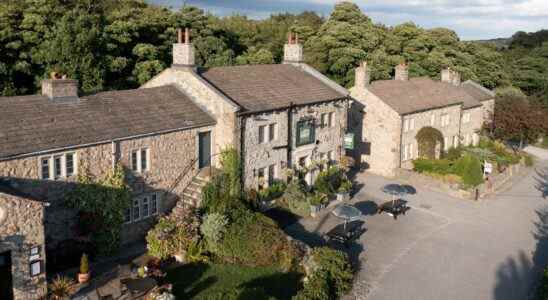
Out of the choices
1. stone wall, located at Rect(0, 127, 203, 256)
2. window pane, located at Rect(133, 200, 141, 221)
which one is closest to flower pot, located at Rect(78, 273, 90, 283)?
stone wall, located at Rect(0, 127, 203, 256)

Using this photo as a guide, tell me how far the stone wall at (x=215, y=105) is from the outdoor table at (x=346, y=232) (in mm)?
6814

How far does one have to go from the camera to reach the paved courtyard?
22094mm

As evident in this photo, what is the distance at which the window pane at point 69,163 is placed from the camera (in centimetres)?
2078

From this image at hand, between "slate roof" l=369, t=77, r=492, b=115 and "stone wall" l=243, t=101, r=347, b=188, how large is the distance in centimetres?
661

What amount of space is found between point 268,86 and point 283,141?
3714mm

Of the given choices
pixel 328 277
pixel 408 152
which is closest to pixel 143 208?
pixel 328 277

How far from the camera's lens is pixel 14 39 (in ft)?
124

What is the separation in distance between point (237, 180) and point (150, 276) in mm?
8615

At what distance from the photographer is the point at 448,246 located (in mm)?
26922

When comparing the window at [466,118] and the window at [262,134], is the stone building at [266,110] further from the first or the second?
the window at [466,118]

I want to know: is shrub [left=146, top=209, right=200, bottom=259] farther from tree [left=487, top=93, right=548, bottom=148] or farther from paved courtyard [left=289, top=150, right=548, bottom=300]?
tree [left=487, top=93, right=548, bottom=148]

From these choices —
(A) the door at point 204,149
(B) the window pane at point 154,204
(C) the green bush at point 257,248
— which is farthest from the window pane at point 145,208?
(C) the green bush at point 257,248

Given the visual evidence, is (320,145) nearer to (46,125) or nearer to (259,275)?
(259,275)

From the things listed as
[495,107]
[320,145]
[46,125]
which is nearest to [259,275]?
[46,125]
